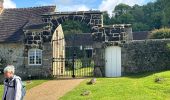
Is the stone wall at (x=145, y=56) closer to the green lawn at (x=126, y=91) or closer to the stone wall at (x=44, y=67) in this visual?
the stone wall at (x=44, y=67)

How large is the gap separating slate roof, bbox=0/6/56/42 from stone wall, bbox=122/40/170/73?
23.6 ft

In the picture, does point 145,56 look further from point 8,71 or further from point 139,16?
point 139,16

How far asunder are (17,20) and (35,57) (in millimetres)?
3899

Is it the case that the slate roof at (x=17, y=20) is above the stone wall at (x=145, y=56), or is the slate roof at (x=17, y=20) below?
above

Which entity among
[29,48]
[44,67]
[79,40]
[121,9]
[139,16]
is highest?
[121,9]

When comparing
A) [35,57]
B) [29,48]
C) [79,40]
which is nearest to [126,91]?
[35,57]

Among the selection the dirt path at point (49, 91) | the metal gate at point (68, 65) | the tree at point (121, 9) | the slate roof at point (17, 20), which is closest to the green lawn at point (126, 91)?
the dirt path at point (49, 91)

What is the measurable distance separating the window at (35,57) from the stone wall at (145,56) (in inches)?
Answer: 244

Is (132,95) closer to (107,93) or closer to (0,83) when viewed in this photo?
(107,93)

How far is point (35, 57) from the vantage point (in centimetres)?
3047

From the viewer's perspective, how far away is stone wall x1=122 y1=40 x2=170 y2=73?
1121 inches

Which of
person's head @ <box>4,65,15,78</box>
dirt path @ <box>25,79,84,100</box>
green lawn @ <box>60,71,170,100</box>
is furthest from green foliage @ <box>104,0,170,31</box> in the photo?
person's head @ <box>4,65,15,78</box>

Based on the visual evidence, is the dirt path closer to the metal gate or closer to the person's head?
the metal gate

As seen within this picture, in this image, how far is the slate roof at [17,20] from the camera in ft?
102
